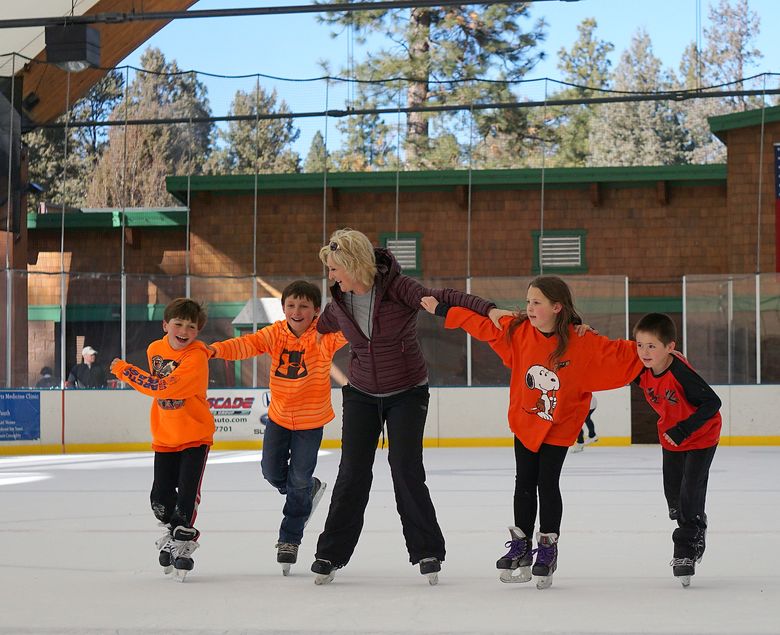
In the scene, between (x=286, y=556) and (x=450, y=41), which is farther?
(x=450, y=41)

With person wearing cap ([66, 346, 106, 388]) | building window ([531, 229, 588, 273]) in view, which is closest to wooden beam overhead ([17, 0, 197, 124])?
person wearing cap ([66, 346, 106, 388])

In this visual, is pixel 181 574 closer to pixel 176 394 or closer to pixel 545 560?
pixel 176 394

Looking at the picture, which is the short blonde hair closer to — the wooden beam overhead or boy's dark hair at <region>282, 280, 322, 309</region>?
boy's dark hair at <region>282, 280, 322, 309</region>

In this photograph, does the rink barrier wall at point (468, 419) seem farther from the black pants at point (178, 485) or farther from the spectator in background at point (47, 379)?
the black pants at point (178, 485)

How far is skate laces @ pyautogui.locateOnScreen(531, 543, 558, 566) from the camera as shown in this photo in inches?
176

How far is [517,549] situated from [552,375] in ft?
2.28

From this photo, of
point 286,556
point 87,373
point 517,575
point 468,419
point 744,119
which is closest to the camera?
point 517,575

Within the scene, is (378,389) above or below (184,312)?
below

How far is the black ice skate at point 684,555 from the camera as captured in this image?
439 cm

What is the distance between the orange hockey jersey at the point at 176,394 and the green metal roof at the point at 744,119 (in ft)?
48.2

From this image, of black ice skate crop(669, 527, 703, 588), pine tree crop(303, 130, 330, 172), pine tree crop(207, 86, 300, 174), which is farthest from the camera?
pine tree crop(303, 130, 330, 172)

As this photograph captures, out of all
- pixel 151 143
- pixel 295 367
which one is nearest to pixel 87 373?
pixel 151 143

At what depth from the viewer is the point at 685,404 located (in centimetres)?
470

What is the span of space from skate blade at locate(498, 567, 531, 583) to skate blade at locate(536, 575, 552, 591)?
11cm
